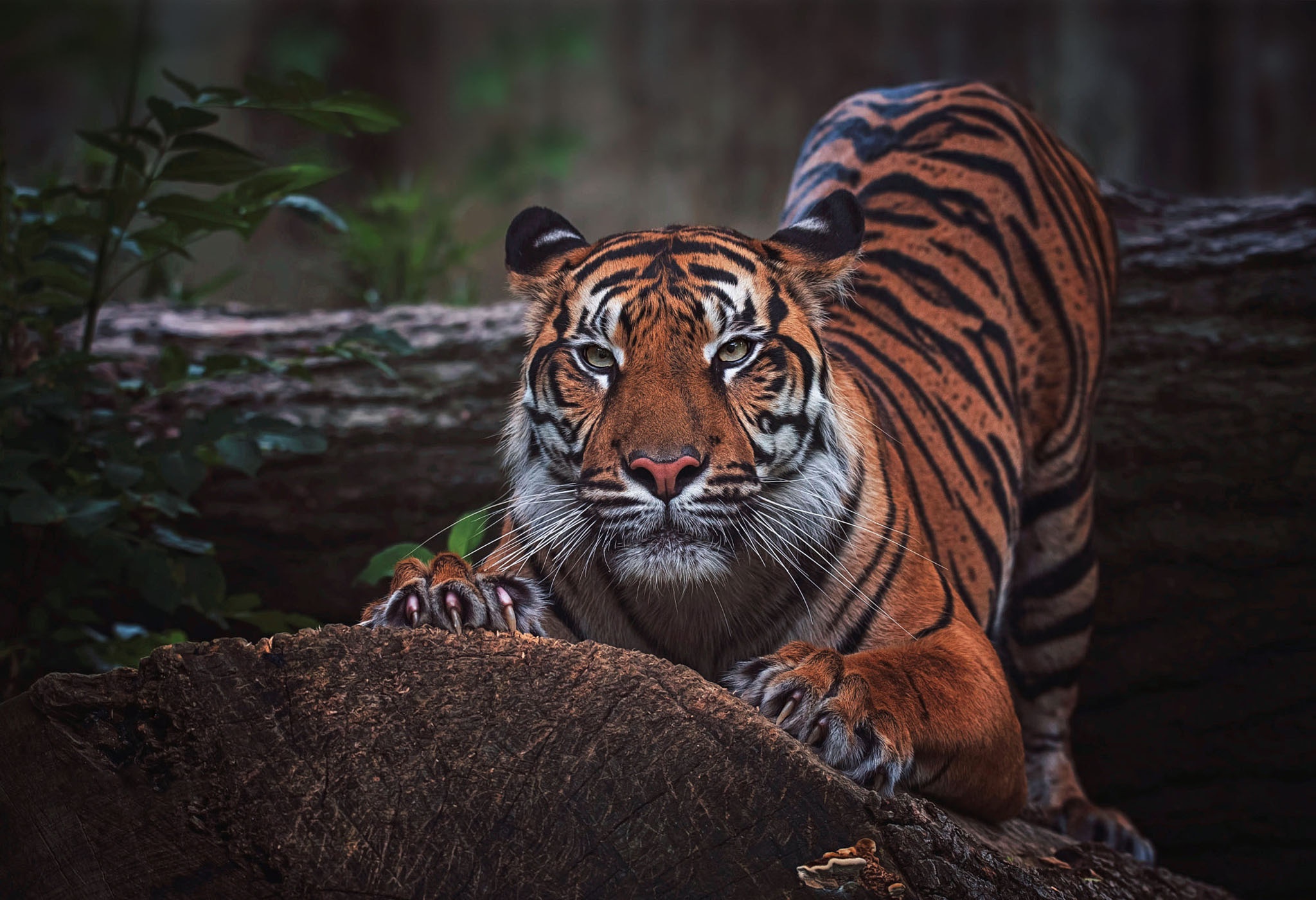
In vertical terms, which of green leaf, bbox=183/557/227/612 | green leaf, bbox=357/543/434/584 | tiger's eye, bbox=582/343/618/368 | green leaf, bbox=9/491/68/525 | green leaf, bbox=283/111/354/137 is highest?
green leaf, bbox=283/111/354/137

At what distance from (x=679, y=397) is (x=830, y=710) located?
52 cm

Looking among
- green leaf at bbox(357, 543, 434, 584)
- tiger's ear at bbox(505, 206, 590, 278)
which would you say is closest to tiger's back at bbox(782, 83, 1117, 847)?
tiger's ear at bbox(505, 206, 590, 278)

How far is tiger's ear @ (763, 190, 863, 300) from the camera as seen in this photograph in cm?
199

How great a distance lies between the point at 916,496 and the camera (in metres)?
2.42

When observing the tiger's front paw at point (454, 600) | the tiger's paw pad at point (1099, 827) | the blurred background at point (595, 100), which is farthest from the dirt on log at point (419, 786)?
the blurred background at point (595, 100)

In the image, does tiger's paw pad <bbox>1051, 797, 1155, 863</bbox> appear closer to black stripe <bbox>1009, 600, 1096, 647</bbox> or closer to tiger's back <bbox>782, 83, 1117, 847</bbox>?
tiger's back <bbox>782, 83, 1117, 847</bbox>

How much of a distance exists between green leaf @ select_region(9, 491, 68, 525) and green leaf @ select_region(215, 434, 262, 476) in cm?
33

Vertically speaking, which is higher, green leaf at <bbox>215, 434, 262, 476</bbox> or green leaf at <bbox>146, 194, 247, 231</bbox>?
green leaf at <bbox>146, 194, 247, 231</bbox>

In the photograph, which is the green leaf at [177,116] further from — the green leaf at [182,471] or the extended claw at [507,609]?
the extended claw at [507,609]

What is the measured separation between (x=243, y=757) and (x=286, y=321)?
9.62ft

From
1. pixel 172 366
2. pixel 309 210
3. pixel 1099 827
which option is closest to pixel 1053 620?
pixel 1099 827

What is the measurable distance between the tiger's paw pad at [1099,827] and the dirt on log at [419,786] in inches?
78.2

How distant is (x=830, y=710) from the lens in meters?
1.40

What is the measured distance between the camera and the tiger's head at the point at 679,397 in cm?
164
